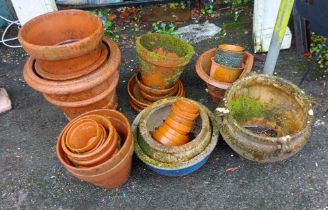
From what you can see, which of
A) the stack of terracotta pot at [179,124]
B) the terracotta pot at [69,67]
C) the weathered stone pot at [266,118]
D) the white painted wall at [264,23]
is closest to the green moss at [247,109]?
the weathered stone pot at [266,118]

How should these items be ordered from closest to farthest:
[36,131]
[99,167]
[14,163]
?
[99,167]
[14,163]
[36,131]

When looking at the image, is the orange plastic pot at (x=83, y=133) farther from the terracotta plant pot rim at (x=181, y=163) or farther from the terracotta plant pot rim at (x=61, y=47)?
the terracotta plant pot rim at (x=61, y=47)

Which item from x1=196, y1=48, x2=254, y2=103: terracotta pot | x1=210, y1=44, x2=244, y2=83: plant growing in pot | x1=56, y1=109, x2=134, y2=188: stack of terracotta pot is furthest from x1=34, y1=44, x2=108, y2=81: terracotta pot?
x1=210, y1=44, x2=244, y2=83: plant growing in pot

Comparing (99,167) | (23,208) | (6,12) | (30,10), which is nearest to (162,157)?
(99,167)

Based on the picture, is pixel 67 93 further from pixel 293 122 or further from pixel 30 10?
pixel 293 122

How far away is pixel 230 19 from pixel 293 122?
1.91 meters

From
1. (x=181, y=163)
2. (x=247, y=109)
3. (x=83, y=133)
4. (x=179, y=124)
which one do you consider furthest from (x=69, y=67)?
(x=247, y=109)

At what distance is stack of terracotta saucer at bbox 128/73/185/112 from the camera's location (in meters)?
3.36

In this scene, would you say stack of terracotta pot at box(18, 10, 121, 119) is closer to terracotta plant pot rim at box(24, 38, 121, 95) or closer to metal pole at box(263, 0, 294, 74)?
terracotta plant pot rim at box(24, 38, 121, 95)

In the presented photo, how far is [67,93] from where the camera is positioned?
282 cm

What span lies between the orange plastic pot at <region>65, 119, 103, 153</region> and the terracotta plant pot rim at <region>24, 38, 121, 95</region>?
1.00ft

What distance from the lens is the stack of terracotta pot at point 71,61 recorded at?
2.70 meters

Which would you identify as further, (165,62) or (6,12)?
(6,12)

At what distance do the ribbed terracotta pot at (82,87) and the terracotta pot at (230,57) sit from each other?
950 millimetres
